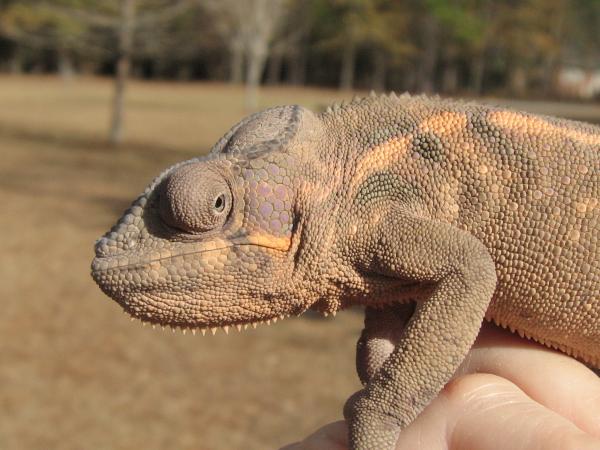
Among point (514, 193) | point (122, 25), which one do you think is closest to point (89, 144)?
point (122, 25)

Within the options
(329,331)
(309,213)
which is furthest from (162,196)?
(329,331)

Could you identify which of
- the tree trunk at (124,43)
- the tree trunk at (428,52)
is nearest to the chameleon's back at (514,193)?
the tree trunk at (124,43)

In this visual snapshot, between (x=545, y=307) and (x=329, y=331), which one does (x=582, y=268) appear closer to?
(x=545, y=307)

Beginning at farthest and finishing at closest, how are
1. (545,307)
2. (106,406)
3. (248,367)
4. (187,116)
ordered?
(187,116) → (248,367) → (106,406) → (545,307)

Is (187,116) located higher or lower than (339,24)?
lower

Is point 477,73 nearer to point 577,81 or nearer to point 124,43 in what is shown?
point 577,81

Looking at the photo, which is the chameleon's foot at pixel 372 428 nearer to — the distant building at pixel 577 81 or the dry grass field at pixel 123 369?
the dry grass field at pixel 123 369

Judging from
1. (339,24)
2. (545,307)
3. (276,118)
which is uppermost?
(276,118)

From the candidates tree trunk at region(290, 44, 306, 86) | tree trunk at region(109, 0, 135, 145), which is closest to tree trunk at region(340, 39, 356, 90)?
tree trunk at region(290, 44, 306, 86)
